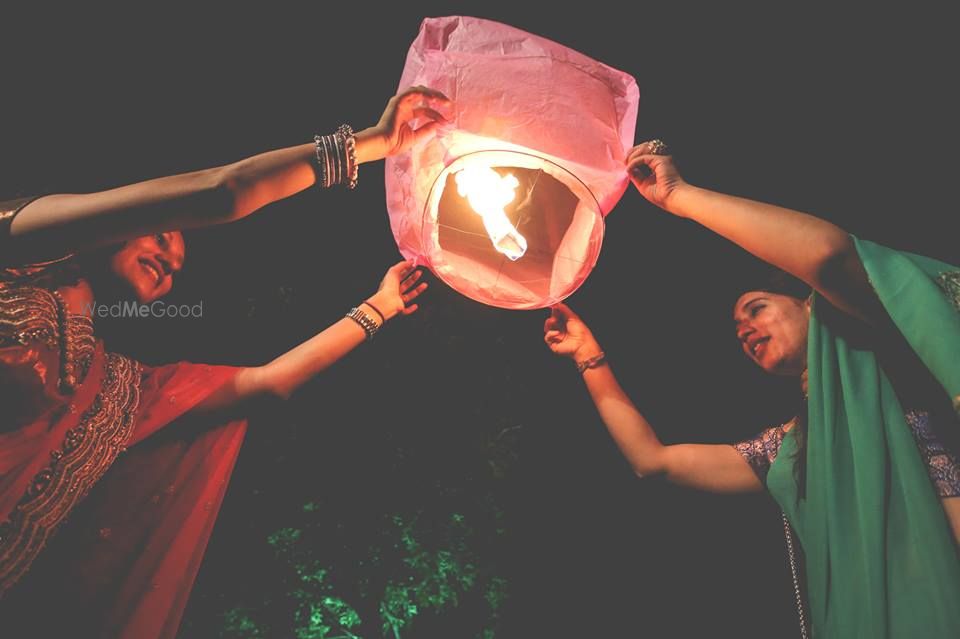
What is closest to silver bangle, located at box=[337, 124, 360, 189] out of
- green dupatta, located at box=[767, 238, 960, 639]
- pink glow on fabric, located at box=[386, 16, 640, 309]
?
pink glow on fabric, located at box=[386, 16, 640, 309]

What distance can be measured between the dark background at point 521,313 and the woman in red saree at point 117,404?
1.20 feet

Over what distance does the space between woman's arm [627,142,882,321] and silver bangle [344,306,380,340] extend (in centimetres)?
149

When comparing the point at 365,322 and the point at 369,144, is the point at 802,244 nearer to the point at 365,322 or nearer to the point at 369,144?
the point at 369,144

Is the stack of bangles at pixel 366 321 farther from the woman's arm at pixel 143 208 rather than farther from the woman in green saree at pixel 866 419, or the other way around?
the woman in green saree at pixel 866 419

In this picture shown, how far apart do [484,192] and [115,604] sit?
75.9 inches

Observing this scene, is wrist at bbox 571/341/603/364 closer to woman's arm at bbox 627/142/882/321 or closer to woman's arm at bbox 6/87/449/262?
woman's arm at bbox 627/142/882/321

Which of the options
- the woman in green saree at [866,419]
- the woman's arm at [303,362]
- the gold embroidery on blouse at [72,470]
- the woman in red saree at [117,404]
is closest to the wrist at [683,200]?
the woman in green saree at [866,419]

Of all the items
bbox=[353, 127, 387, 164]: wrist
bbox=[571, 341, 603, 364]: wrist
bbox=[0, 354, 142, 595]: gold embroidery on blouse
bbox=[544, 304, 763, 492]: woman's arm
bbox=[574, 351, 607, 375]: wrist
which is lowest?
bbox=[0, 354, 142, 595]: gold embroidery on blouse

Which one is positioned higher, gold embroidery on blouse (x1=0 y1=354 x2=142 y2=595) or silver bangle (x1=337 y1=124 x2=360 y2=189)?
silver bangle (x1=337 y1=124 x2=360 y2=189)

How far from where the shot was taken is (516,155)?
1542mm

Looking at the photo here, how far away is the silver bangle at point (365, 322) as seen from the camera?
92.5 inches

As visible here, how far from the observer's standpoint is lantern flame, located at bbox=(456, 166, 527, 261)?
5.55ft

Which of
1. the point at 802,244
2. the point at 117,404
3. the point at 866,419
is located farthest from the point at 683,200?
the point at 117,404

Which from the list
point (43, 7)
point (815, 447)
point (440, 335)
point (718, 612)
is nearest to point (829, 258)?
point (815, 447)
